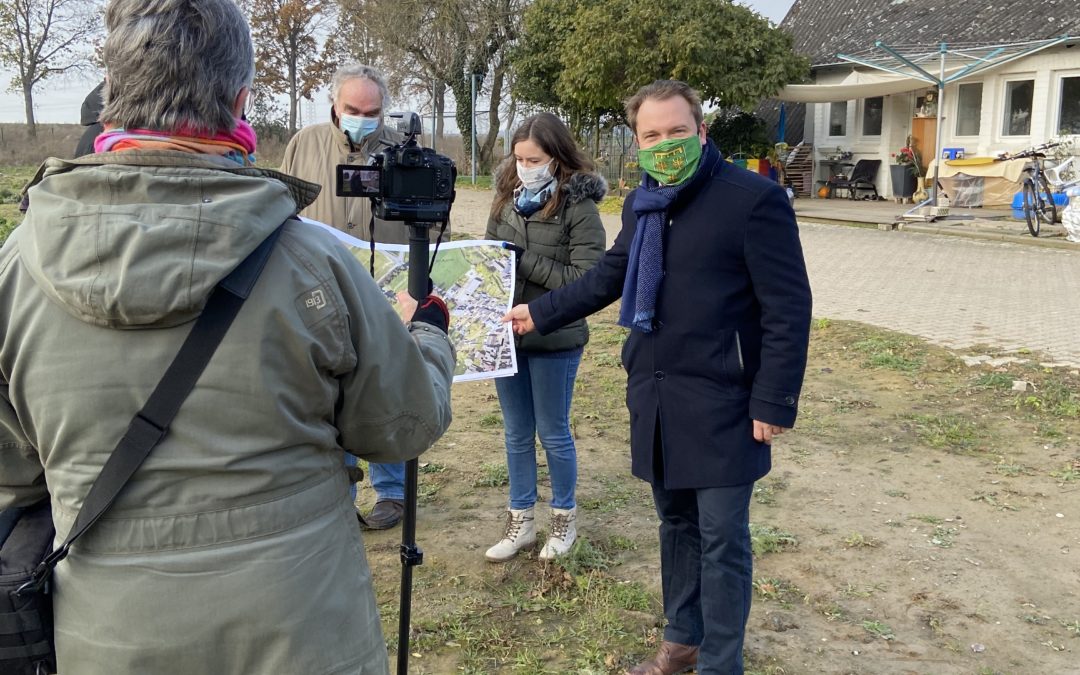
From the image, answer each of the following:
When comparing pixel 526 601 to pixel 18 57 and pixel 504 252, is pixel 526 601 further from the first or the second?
pixel 18 57

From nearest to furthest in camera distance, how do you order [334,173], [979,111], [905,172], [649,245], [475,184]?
[649,245] < [334,173] < [979,111] < [905,172] < [475,184]

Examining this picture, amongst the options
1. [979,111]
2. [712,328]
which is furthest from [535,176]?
[979,111]

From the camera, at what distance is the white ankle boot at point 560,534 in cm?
413

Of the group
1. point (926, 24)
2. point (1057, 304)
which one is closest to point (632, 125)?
point (1057, 304)

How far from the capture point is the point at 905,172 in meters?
20.9

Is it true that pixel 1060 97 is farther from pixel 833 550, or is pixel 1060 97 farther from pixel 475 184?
pixel 833 550

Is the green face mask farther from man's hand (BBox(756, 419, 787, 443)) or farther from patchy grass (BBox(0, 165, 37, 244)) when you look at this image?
patchy grass (BBox(0, 165, 37, 244))

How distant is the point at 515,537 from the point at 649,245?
1.75 m

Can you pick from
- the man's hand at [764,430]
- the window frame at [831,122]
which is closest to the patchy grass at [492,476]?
the man's hand at [764,430]

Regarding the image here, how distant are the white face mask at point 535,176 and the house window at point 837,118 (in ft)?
71.3

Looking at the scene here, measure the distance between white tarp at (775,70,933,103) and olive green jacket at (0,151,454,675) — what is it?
2058cm

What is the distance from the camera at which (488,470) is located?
5.33 metres

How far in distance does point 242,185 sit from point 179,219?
Result: 0.13 meters

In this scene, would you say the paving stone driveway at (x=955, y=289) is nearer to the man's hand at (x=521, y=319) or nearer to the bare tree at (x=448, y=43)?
the man's hand at (x=521, y=319)
